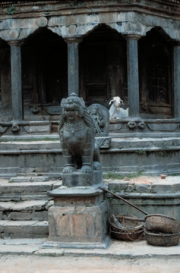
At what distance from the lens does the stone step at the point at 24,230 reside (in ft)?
28.1

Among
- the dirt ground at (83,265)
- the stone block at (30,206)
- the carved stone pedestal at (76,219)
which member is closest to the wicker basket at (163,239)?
the dirt ground at (83,265)

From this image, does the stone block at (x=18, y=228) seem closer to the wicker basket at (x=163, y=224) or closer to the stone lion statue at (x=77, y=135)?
the stone lion statue at (x=77, y=135)

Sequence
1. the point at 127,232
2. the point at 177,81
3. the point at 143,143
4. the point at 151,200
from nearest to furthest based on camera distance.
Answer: the point at 127,232 < the point at 151,200 < the point at 143,143 < the point at 177,81

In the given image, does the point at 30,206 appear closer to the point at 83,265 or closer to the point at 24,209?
the point at 24,209

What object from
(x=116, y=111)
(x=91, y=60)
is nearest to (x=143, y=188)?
(x=116, y=111)

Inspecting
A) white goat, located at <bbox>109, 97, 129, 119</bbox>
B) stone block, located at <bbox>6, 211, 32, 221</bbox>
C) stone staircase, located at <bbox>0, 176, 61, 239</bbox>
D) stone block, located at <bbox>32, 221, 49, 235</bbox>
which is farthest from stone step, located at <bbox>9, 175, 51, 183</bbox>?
white goat, located at <bbox>109, 97, 129, 119</bbox>

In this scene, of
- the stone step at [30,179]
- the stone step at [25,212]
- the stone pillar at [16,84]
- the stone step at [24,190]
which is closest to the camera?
the stone step at [25,212]

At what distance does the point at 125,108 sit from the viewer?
1620 centimetres

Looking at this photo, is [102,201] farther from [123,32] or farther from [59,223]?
[123,32]

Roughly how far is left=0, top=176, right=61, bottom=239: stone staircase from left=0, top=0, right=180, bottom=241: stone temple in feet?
0.07

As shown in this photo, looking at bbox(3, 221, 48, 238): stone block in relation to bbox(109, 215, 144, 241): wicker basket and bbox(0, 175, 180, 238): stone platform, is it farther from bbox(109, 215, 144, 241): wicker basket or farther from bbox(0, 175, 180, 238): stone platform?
bbox(109, 215, 144, 241): wicker basket

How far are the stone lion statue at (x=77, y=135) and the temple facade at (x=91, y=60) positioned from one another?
5972mm

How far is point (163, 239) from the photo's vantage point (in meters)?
7.86

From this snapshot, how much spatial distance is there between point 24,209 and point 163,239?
9.04 ft
